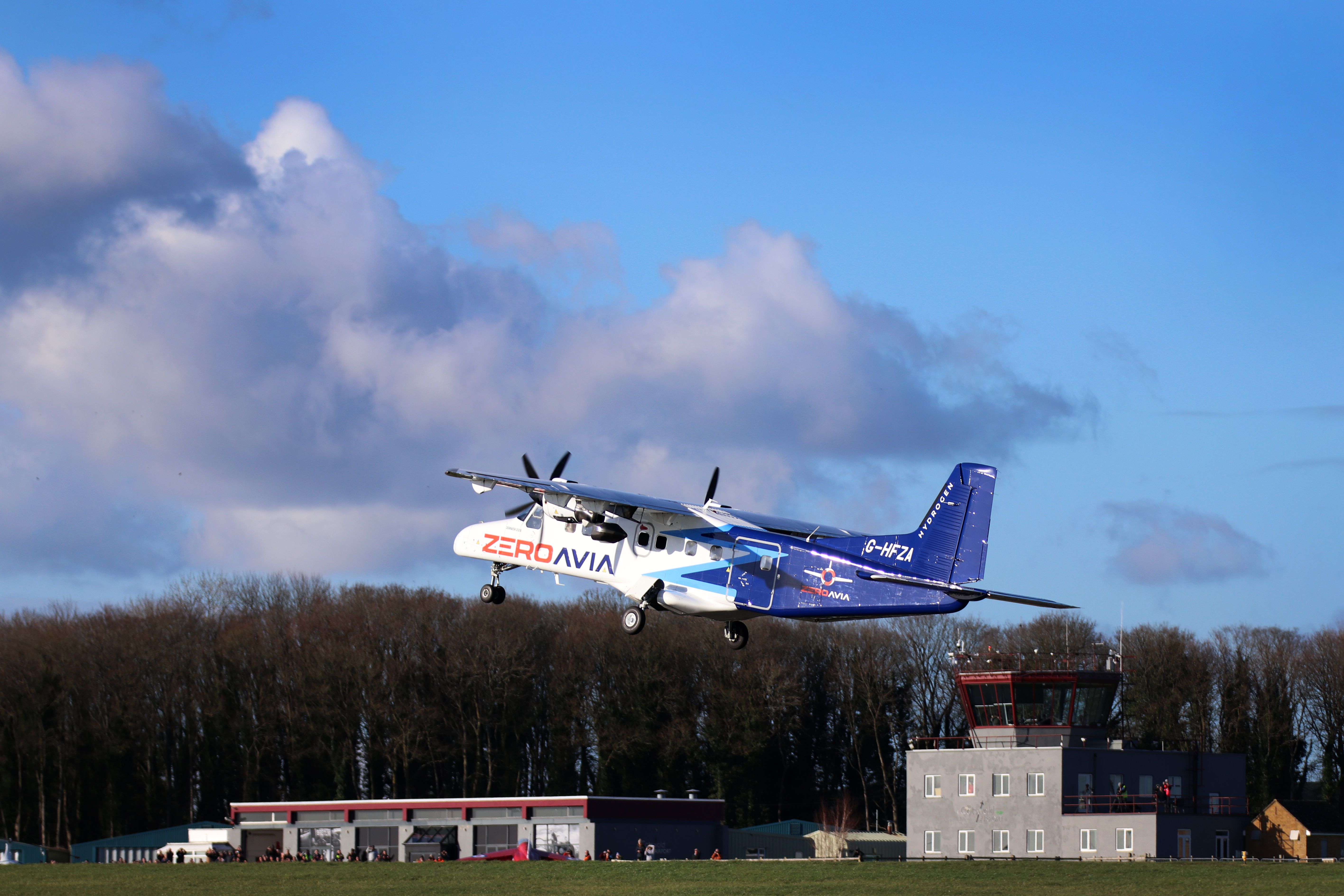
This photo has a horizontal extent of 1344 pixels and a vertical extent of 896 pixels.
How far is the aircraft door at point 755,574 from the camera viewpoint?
1642 inches

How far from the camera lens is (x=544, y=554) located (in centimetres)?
4712

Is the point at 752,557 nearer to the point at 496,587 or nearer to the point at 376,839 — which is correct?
the point at 496,587

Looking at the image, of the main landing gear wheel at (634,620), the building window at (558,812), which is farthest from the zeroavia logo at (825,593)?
the building window at (558,812)

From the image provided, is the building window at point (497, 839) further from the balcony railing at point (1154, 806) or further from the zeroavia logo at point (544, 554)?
the zeroavia logo at point (544, 554)

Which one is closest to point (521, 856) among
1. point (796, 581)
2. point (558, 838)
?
point (558, 838)

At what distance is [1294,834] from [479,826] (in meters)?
51.6

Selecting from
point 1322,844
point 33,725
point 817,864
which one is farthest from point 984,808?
point 33,725

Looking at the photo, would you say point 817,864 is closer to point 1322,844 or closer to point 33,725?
point 1322,844

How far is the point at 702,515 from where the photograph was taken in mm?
43438

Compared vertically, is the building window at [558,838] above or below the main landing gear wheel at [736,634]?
below

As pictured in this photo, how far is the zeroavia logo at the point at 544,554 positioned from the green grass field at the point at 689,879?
30200 millimetres

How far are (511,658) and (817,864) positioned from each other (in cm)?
2908

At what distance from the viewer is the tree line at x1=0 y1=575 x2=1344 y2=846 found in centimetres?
10894

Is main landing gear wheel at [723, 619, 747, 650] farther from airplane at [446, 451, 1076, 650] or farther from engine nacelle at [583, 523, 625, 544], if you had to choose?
engine nacelle at [583, 523, 625, 544]
